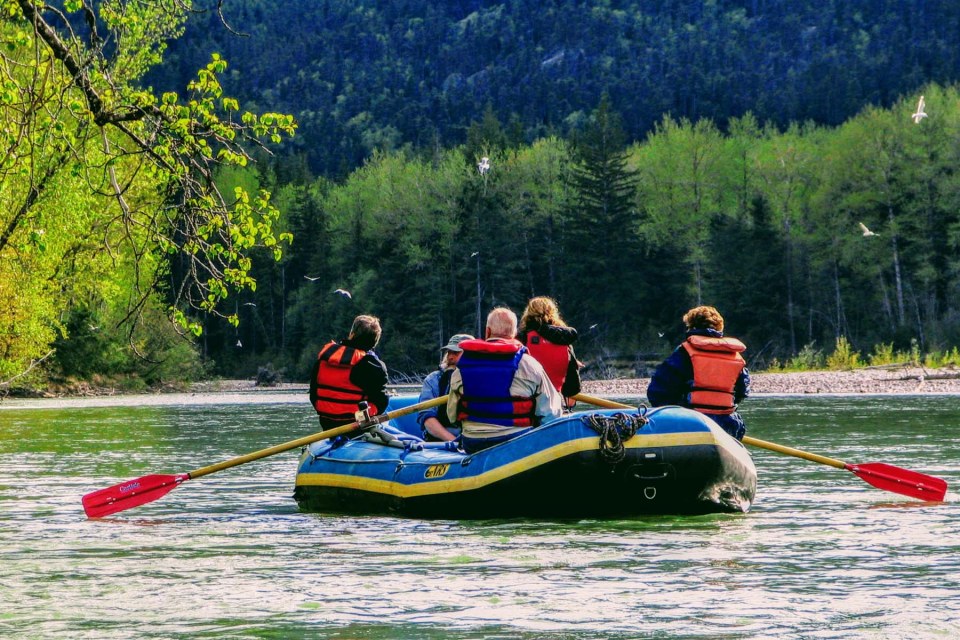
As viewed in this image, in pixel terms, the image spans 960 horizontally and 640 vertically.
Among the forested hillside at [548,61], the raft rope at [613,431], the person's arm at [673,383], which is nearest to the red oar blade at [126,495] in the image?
the raft rope at [613,431]

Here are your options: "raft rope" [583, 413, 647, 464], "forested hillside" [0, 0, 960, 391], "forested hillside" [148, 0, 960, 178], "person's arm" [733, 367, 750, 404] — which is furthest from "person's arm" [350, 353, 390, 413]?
"forested hillside" [148, 0, 960, 178]

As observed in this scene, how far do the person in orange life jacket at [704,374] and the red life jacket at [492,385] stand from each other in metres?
1.15

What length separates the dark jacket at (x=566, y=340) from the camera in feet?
33.9

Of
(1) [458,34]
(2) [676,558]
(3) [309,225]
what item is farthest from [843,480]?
(1) [458,34]

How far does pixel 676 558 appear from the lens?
819cm

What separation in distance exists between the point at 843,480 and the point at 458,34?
14093 centimetres

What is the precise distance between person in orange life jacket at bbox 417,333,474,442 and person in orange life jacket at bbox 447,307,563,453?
98 centimetres

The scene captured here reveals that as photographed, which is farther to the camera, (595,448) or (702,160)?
(702,160)

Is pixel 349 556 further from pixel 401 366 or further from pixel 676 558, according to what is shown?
pixel 401 366

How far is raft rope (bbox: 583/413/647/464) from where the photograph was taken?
9391 mm

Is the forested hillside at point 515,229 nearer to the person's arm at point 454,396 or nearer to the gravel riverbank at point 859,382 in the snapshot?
the person's arm at point 454,396

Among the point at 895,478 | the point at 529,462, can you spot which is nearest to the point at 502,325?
the point at 529,462

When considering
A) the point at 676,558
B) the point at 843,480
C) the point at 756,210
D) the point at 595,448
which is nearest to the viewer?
the point at 676,558

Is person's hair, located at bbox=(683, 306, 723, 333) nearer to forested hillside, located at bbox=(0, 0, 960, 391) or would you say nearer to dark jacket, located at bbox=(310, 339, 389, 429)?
dark jacket, located at bbox=(310, 339, 389, 429)
